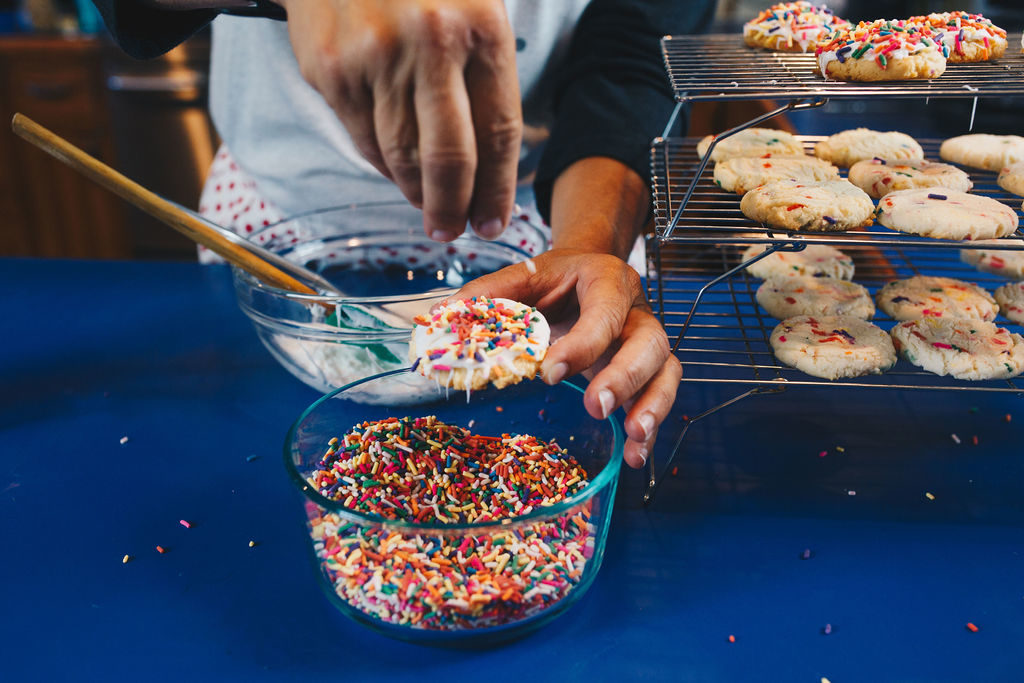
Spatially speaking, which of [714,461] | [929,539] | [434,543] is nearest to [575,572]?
[434,543]

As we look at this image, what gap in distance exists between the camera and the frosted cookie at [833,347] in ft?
3.44

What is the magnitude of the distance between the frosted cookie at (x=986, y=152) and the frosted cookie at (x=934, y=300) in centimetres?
22

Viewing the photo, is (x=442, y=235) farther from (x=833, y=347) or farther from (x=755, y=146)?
(x=755, y=146)

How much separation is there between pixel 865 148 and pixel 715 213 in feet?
1.24

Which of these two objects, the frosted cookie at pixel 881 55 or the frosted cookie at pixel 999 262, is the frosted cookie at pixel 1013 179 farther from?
the frosted cookie at pixel 881 55

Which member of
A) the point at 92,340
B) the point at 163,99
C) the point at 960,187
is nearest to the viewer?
the point at 960,187

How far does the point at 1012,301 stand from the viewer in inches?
49.6

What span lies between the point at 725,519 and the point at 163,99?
3069 millimetres

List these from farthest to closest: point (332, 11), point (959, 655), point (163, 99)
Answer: point (163, 99), point (959, 655), point (332, 11)

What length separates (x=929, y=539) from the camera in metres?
0.93

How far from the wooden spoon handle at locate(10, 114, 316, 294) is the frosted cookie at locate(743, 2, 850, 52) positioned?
0.82 meters

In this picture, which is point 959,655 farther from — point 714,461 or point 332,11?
point 332,11

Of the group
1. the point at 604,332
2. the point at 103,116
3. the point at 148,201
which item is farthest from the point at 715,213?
the point at 103,116

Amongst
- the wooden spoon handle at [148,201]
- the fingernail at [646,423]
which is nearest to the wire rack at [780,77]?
the fingernail at [646,423]
